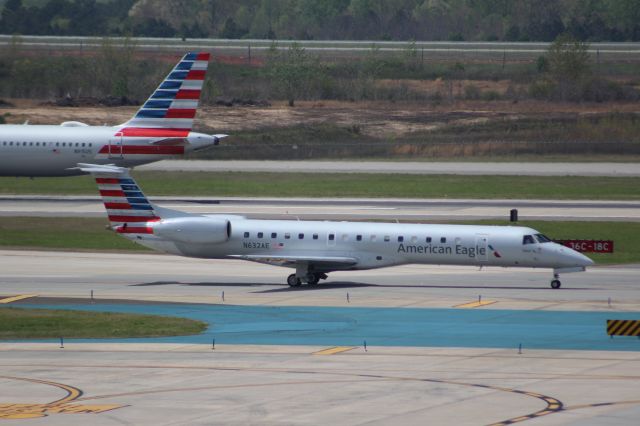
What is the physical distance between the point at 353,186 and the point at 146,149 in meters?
16.0

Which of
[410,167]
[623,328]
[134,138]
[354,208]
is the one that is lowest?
[623,328]

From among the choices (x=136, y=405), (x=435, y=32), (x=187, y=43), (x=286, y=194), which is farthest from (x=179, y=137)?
(x=435, y=32)

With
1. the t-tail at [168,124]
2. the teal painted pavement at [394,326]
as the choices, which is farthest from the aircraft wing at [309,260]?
the t-tail at [168,124]

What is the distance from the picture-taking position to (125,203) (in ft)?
175

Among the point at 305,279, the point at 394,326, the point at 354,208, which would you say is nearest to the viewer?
the point at 394,326

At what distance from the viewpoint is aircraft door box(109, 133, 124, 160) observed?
260ft

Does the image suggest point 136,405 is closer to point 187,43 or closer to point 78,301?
point 78,301

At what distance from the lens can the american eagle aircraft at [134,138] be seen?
78.8 meters

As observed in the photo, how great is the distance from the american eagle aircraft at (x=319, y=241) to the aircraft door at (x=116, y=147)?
26.0 m

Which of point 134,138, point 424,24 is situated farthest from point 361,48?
point 134,138

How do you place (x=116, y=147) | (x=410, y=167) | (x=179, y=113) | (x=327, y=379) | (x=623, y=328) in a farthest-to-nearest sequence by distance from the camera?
1. (x=410, y=167)
2. (x=116, y=147)
3. (x=179, y=113)
4. (x=623, y=328)
5. (x=327, y=379)

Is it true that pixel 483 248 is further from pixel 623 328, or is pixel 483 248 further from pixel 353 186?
pixel 353 186

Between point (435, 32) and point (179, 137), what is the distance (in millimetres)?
116297

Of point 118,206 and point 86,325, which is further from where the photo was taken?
point 118,206
